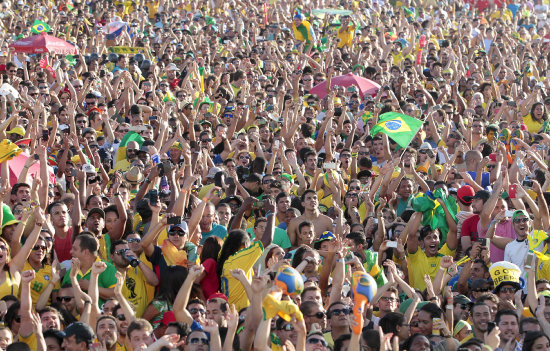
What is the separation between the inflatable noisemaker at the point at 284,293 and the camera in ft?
21.0

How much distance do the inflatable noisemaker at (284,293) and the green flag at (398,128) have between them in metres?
4.48

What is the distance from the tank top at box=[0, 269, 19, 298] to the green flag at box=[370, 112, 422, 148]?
4.73 meters

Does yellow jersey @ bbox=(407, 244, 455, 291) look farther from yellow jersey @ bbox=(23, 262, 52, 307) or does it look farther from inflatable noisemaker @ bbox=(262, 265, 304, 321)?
yellow jersey @ bbox=(23, 262, 52, 307)

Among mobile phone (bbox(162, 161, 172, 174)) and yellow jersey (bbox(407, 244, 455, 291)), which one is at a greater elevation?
mobile phone (bbox(162, 161, 172, 174))

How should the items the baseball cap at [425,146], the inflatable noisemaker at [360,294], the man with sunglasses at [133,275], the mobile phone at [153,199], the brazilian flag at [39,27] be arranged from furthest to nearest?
the brazilian flag at [39,27], the baseball cap at [425,146], the mobile phone at [153,199], the man with sunglasses at [133,275], the inflatable noisemaker at [360,294]

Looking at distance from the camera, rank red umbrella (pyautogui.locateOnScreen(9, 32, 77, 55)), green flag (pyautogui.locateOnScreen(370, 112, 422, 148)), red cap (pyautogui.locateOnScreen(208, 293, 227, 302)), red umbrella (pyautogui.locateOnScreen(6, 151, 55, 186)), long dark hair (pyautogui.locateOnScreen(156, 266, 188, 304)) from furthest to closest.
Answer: red umbrella (pyautogui.locateOnScreen(9, 32, 77, 55))
green flag (pyautogui.locateOnScreen(370, 112, 422, 148))
red umbrella (pyautogui.locateOnScreen(6, 151, 55, 186))
long dark hair (pyautogui.locateOnScreen(156, 266, 188, 304))
red cap (pyautogui.locateOnScreen(208, 293, 227, 302))

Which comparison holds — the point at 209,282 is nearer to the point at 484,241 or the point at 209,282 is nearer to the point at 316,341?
the point at 316,341

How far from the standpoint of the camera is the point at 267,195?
9.90m

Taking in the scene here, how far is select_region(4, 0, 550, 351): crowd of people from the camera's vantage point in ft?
23.7

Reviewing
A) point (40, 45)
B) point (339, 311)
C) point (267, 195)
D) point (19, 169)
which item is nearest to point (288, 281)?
point (339, 311)

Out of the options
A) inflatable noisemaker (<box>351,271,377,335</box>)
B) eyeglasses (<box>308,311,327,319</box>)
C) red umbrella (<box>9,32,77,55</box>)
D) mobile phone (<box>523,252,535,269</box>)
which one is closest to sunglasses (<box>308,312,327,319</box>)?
eyeglasses (<box>308,311,327,319</box>)

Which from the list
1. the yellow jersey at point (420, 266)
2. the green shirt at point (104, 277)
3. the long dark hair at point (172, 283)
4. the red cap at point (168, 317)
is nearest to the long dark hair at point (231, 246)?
the long dark hair at point (172, 283)

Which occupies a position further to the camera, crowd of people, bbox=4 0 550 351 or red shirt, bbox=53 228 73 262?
red shirt, bbox=53 228 73 262

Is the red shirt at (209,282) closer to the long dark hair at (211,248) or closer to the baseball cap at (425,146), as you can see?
the long dark hair at (211,248)
